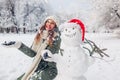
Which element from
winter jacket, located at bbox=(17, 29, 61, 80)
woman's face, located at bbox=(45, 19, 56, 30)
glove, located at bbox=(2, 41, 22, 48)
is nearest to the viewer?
glove, located at bbox=(2, 41, 22, 48)

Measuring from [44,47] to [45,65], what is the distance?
27 cm

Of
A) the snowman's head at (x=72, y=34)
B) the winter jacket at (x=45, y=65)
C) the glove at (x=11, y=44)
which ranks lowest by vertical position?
the winter jacket at (x=45, y=65)

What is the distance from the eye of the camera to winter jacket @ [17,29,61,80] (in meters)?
4.32

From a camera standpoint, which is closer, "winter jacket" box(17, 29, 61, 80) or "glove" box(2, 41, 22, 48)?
"glove" box(2, 41, 22, 48)

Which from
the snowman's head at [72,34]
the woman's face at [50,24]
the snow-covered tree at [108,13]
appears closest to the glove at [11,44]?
the woman's face at [50,24]

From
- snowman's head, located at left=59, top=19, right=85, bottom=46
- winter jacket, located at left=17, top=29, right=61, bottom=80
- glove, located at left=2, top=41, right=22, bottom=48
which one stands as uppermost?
snowman's head, located at left=59, top=19, right=85, bottom=46

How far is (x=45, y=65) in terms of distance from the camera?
445 centimetres

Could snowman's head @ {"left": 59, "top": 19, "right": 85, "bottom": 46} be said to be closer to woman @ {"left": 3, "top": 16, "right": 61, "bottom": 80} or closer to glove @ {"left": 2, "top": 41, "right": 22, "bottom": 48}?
woman @ {"left": 3, "top": 16, "right": 61, "bottom": 80}

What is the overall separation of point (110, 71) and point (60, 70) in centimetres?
227

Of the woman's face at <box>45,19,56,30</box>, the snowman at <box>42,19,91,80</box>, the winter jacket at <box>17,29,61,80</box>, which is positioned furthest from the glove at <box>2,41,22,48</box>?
the woman's face at <box>45,19,56,30</box>

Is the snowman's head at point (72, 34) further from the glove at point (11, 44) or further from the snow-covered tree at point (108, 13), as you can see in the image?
the snow-covered tree at point (108, 13)

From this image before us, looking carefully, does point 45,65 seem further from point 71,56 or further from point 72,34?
point 72,34

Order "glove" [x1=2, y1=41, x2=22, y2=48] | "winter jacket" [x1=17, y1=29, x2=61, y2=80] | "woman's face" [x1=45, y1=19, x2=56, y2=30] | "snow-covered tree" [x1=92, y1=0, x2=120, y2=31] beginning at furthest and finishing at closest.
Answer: "snow-covered tree" [x1=92, y1=0, x2=120, y2=31]
"woman's face" [x1=45, y1=19, x2=56, y2=30]
"winter jacket" [x1=17, y1=29, x2=61, y2=80]
"glove" [x1=2, y1=41, x2=22, y2=48]

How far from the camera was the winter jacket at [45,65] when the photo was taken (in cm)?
432
